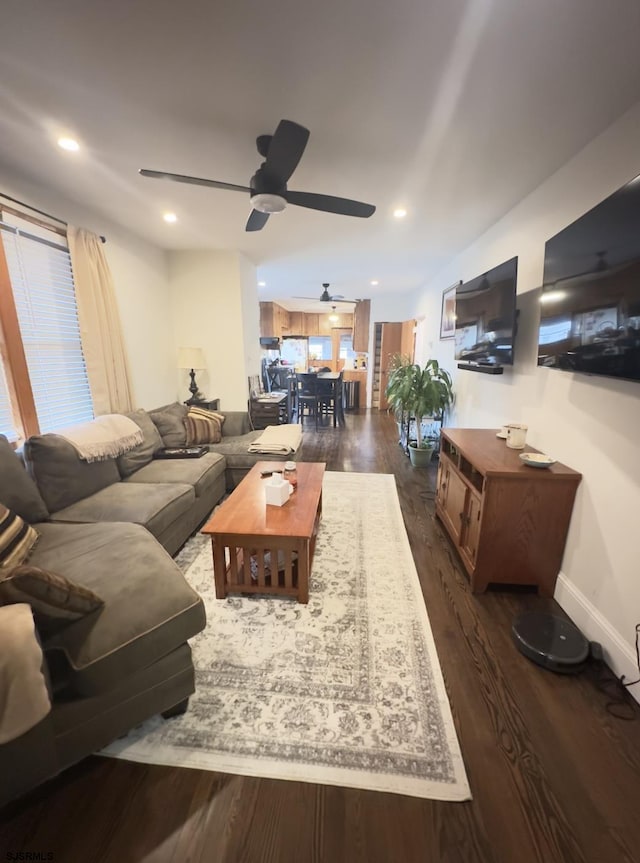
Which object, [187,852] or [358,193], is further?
[358,193]

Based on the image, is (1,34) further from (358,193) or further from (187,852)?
(187,852)

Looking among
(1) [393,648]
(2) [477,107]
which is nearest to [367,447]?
(1) [393,648]

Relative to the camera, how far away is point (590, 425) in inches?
67.7

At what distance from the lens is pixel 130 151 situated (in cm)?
192

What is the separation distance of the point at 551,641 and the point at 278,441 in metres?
2.47

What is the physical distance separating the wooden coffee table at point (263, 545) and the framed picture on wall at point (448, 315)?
3.33 meters

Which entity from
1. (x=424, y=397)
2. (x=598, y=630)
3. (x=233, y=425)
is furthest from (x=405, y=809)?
(x=424, y=397)

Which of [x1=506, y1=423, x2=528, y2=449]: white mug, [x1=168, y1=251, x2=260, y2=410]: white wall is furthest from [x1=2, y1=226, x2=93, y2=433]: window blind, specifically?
[x1=506, y1=423, x2=528, y2=449]: white mug

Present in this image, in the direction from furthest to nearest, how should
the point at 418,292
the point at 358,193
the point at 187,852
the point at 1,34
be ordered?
the point at 418,292 < the point at 358,193 < the point at 1,34 < the point at 187,852

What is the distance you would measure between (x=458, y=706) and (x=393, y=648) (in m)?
0.33

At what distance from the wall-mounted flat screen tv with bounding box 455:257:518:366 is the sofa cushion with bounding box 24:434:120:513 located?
9.98 ft

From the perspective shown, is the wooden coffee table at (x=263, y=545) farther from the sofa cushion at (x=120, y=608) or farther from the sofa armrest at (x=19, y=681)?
the sofa armrest at (x=19, y=681)

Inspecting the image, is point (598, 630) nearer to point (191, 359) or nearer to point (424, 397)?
point (424, 397)

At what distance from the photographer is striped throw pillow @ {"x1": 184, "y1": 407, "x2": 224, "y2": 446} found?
332 centimetres
